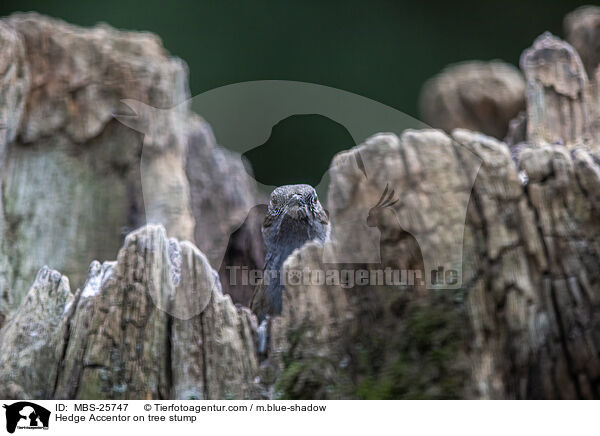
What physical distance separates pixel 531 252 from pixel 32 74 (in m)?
2.42

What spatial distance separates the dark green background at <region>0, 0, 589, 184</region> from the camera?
8.90ft

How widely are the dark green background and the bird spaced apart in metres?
0.24

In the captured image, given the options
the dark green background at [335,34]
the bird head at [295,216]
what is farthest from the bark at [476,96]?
the bird head at [295,216]

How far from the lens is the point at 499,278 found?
8.03ft

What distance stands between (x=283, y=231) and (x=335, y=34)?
974 mm

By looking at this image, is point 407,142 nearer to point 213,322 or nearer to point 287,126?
point 287,126

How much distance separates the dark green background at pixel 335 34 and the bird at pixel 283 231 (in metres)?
0.24

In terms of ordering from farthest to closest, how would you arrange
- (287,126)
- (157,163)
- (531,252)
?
(157,163) → (287,126) → (531,252)
